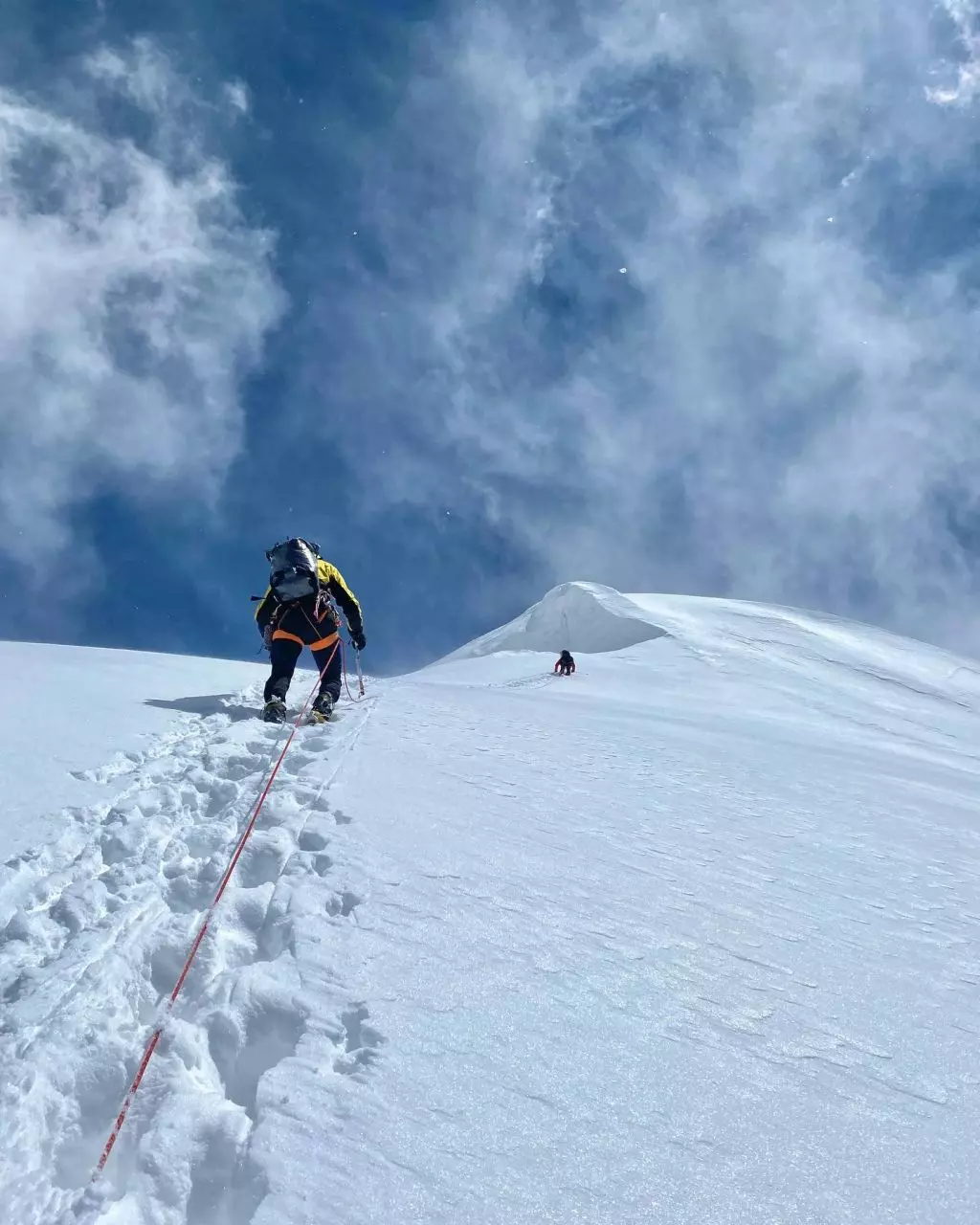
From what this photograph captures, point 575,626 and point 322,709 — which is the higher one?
point 575,626

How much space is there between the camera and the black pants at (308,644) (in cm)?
732

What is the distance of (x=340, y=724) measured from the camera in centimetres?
632

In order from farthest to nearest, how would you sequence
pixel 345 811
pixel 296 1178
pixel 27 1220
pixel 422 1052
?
pixel 345 811, pixel 422 1052, pixel 296 1178, pixel 27 1220

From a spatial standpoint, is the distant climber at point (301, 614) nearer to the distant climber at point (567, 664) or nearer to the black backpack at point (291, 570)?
the black backpack at point (291, 570)

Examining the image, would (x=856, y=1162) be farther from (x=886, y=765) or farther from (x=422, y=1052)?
(x=886, y=765)

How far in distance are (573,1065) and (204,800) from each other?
8.14 feet

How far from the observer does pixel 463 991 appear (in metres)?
2.45

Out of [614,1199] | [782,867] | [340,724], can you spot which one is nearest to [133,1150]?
[614,1199]

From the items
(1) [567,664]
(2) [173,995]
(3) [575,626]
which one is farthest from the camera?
(3) [575,626]

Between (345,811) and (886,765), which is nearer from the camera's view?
(345,811)

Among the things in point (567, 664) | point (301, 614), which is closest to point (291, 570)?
point (301, 614)

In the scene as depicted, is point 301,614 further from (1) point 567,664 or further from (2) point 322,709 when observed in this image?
(1) point 567,664

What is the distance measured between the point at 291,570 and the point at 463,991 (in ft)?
17.8

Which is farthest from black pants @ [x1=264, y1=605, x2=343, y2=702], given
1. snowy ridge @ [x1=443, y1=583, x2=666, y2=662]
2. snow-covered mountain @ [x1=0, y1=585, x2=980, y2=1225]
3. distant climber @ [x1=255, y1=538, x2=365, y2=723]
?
snowy ridge @ [x1=443, y1=583, x2=666, y2=662]
